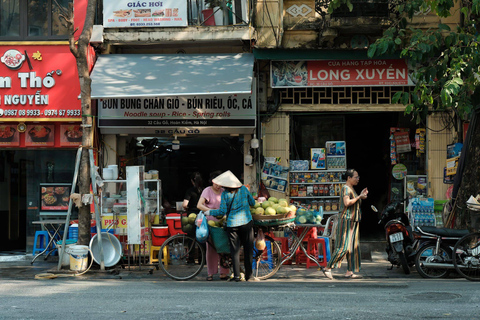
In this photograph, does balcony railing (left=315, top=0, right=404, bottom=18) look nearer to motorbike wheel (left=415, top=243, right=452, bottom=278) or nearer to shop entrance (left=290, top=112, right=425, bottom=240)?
shop entrance (left=290, top=112, right=425, bottom=240)

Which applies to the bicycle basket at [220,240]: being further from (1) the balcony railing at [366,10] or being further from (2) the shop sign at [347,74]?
(1) the balcony railing at [366,10]

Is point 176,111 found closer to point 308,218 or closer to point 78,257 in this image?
point 78,257

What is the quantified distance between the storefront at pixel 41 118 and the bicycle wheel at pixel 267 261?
18.8 feet

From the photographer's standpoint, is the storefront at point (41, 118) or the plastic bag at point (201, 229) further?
the storefront at point (41, 118)

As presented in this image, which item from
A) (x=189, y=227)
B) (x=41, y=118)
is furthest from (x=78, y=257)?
(x=41, y=118)

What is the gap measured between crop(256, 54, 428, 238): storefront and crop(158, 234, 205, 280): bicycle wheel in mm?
4705

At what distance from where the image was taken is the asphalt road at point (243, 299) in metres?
6.85

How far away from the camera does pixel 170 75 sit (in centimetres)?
1363

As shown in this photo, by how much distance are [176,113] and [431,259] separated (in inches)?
276

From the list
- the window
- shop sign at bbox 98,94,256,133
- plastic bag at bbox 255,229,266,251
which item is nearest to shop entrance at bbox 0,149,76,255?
shop sign at bbox 98,94,256,133

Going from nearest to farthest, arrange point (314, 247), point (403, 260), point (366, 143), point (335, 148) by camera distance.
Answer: point (403, 260) < point (314, 247) < point (335, 148) < point (366, 143)

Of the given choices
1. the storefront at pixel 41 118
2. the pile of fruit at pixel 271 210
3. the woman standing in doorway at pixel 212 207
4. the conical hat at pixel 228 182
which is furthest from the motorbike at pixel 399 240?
the storefront at pixel 41 118

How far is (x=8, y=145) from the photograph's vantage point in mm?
14078

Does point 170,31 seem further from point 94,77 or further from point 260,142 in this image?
point 260,142
